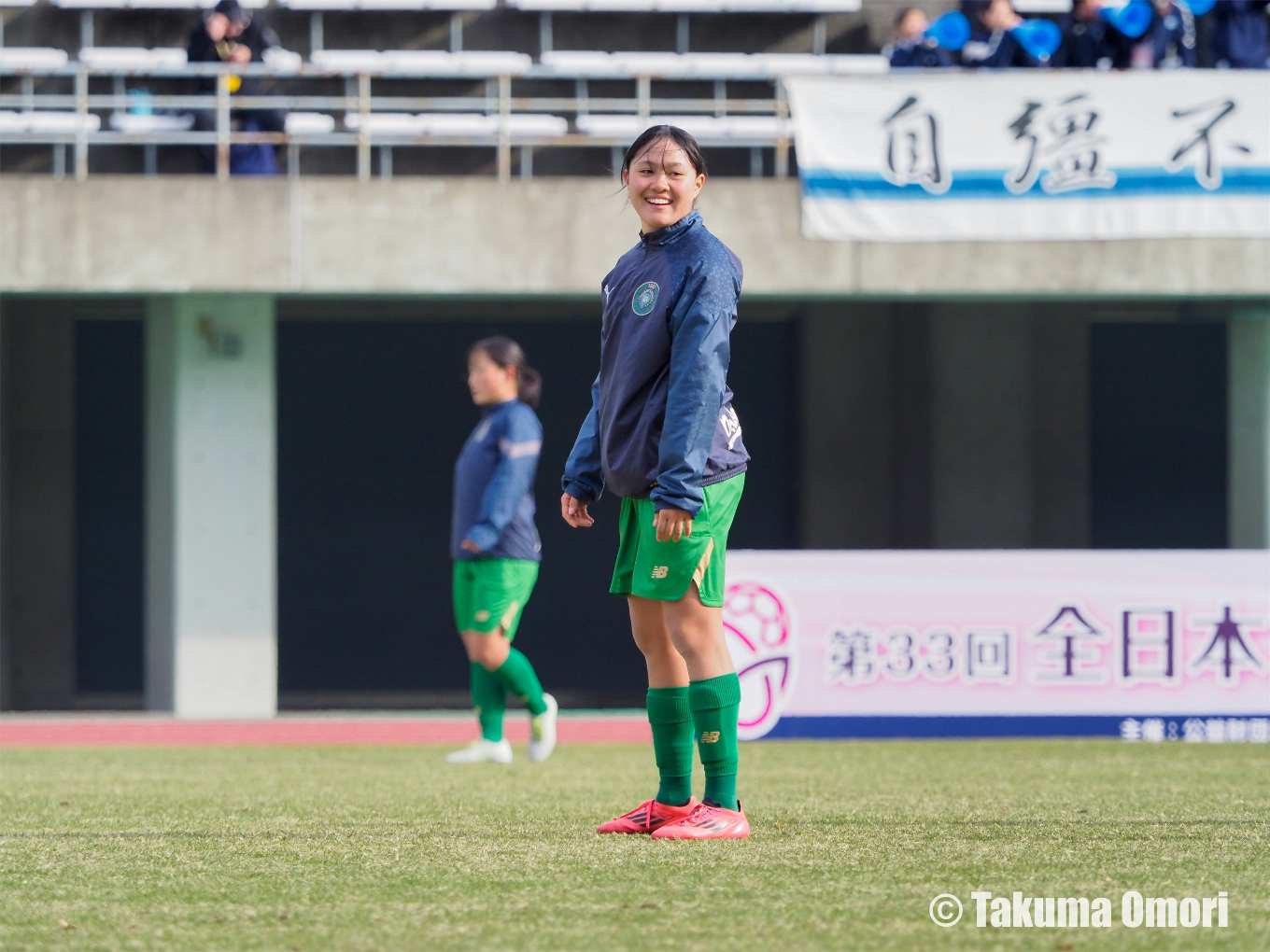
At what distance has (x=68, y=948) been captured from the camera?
2.88m

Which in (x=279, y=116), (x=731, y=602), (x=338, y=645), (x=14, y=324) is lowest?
(x=338, y=645)

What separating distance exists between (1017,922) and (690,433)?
1.47 m

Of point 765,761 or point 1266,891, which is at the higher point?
point 1266,891

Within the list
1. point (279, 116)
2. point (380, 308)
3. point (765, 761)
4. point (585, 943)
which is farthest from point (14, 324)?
point (585, 943)

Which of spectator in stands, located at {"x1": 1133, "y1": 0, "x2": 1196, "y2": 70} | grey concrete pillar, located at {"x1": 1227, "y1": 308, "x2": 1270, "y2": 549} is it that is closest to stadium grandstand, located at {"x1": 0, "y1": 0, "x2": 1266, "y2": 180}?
spectator in stands, located at {"x1": 1133, "y1": 0, "x2": 1196, "y2": 70}

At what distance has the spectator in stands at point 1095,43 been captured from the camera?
12406mm

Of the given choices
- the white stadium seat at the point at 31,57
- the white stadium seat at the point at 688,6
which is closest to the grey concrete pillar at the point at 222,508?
the white stadium seat at the point at 31,57

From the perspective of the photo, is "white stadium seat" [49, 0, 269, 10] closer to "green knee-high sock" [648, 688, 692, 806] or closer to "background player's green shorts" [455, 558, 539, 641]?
"background player's green shorts" [455, 558, 539, 641]

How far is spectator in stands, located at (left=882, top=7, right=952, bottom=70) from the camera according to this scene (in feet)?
40.5

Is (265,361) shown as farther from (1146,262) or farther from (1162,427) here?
(1162,427)

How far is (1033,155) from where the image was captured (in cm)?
1146

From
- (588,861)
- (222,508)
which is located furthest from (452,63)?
(588,861)

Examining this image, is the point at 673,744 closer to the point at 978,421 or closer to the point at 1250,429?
the point at 1250,429

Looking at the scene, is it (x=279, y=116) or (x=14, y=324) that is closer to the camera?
(x=279, y=116)
